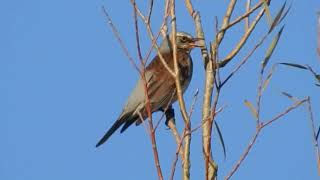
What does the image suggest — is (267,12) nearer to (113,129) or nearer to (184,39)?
(113,129)

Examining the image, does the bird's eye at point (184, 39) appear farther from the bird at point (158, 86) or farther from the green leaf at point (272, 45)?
the green leaf at point (272, 45)

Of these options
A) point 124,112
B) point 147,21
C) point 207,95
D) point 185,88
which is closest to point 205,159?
point 207,95

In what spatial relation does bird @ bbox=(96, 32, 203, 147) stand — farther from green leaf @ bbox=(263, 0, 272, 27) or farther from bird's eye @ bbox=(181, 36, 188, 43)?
green leaf @ bbox=(263, 0, 272, 27)

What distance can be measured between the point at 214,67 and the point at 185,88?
412 centimetres

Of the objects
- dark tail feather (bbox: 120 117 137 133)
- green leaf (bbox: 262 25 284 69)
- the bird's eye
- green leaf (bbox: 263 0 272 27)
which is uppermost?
green leaf (bbox: 263 0 272 27)

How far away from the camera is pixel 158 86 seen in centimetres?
716

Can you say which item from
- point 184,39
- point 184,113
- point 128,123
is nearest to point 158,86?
point 128,123

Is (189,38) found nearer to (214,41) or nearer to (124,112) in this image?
(124,112)

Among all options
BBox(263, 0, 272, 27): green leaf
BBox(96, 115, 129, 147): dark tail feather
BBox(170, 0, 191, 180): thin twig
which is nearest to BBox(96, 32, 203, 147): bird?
BBox(96, 115, 129, 147): dark tail feather

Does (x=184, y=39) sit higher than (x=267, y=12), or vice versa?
(x=267, y=12)

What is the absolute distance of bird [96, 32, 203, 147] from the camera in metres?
6.75

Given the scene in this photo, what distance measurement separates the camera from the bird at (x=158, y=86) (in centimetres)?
675

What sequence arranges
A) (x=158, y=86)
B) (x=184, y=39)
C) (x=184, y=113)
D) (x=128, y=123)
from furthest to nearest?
(x=184, y=39) < (x=158, y=86) < (x=128, y=123) < (x=184, y=113)

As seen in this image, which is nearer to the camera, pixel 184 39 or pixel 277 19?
pixel 277 19
